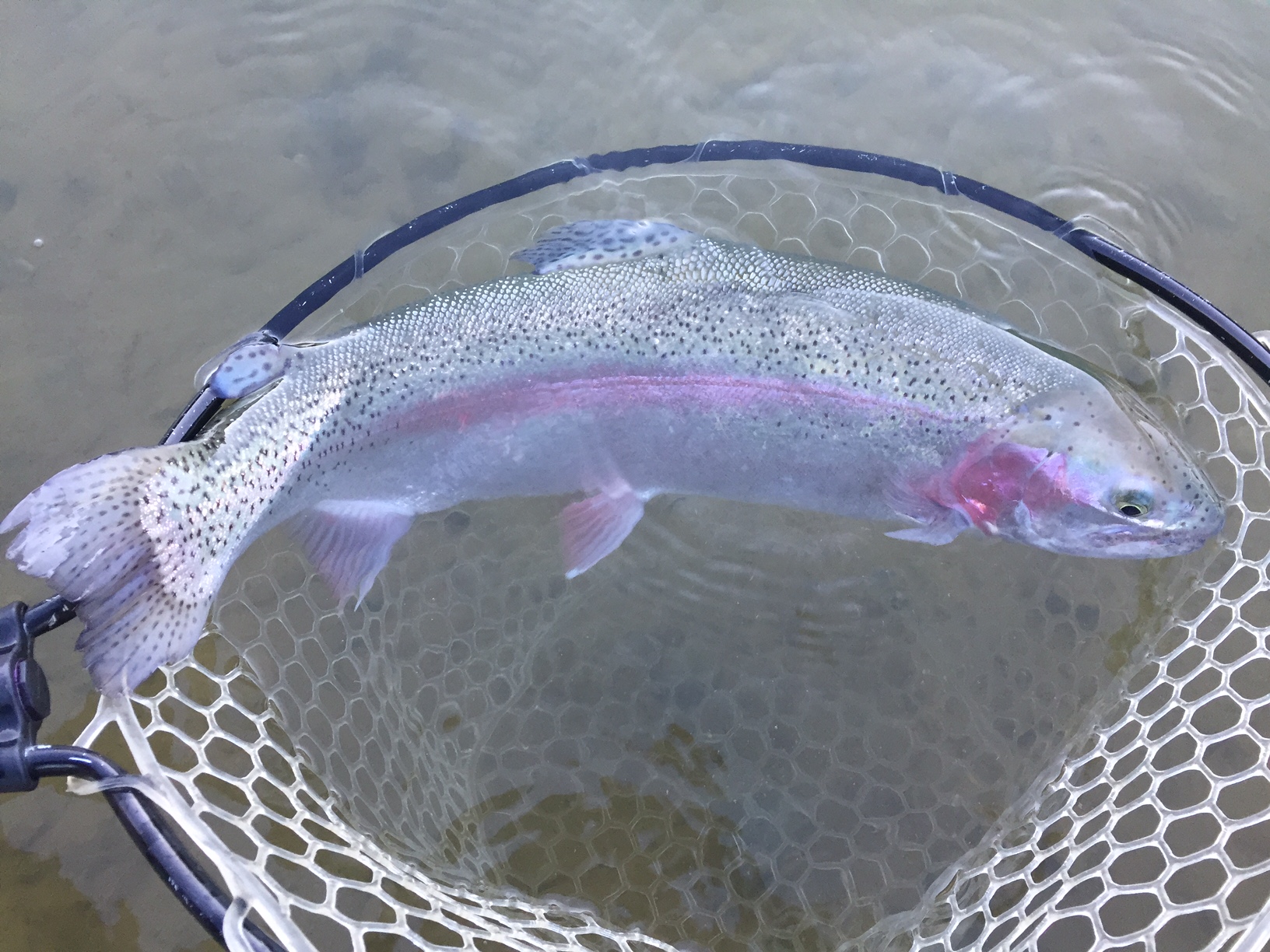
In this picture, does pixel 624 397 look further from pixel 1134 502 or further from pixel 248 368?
→ pixel 1134 502

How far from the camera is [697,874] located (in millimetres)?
2918

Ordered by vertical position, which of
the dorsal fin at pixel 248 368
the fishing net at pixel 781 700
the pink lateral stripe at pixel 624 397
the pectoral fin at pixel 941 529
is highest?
the dorsal fin at pixel 248 368

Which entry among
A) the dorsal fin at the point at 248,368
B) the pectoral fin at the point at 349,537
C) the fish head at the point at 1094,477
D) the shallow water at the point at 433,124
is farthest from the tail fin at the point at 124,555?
the fish head at the point at 1094,477

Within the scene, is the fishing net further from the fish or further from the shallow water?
the fish

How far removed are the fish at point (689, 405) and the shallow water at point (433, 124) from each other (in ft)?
4.43

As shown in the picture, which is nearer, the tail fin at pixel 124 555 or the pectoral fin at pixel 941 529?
the tail fin at pixel 124 555

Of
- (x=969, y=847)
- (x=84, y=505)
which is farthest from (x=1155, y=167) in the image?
(x=84, y=505)

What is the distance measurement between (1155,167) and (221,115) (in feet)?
12.9

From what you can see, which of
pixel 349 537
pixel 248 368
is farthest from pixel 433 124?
pixel 349 537

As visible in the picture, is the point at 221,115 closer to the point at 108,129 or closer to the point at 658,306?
the point at 108,129

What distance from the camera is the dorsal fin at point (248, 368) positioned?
2.21m

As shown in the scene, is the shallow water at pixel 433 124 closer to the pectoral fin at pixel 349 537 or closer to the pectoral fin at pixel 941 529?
the pectoral fin at pixel 349 537

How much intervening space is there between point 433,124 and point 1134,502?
3.05 m

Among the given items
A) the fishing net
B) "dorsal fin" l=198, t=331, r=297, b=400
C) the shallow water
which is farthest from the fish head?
"dorsal fin" l=198, t=331, r=297, b=400
